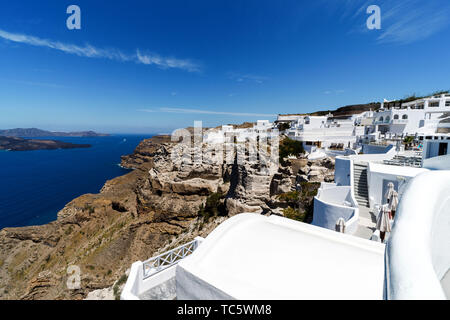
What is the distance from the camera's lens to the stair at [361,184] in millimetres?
9898

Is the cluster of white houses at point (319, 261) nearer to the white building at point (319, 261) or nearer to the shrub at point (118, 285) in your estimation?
the white building at point (319, 261)

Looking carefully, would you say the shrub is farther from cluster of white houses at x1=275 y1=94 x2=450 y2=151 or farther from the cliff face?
cluster of white houses at x1=275 y1=94 x2=450 y2=151

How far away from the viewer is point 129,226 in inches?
618

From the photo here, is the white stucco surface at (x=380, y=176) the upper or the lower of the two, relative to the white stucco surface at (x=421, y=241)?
lower

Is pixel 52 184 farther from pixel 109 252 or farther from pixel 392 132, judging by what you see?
pixel 392 132

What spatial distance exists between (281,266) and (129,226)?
51.3 feet

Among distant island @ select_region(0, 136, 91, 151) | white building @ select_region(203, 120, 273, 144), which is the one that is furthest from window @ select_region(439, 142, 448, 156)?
distant island @ select_region(0, 136, 91, 151)

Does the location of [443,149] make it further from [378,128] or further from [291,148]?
[378,128]

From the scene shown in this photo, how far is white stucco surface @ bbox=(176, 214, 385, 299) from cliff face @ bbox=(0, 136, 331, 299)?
372 inches

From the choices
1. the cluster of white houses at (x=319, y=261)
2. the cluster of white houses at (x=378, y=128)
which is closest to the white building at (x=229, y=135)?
the cluster of white houses at (x=378, y=128)

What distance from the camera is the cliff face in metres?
13.1

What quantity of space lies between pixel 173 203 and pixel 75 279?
298 inches

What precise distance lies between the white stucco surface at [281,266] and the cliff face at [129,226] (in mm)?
9458

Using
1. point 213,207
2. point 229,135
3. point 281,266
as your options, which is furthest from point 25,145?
point 281,266
